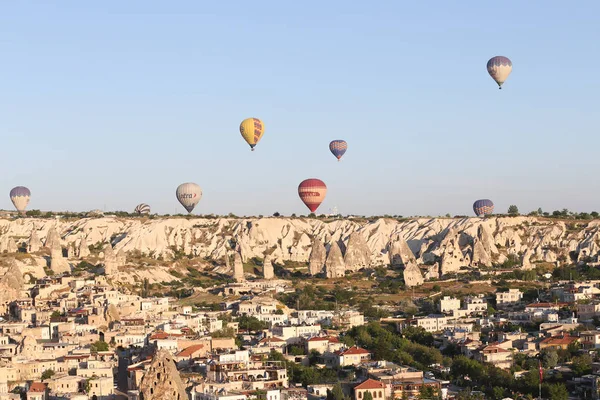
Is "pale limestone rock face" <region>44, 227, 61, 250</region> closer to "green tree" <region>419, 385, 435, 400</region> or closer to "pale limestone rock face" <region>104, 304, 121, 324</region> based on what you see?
"pale limestone rock face" <region>104, 304, 121, 324</region>

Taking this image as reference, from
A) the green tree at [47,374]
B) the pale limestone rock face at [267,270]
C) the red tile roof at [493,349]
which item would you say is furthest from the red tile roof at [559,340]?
the pale limestone rock face at [267,270]

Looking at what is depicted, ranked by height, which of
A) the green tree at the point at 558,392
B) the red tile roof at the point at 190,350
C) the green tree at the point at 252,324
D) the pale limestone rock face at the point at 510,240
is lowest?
the green tree at the point at 558,392

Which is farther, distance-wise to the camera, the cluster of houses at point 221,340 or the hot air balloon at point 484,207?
the hot air balloon at point 484,207

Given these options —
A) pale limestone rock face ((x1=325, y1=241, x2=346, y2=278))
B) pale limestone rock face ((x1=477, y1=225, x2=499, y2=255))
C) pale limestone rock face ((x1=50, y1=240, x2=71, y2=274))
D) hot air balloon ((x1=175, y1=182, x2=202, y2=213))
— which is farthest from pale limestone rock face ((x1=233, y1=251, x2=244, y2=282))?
hot air balloon ((x1=175, y1=182, x2=202, y2=213))

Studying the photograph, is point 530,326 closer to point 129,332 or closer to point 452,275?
point 129,332

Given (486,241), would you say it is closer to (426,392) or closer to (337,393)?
(426,392)

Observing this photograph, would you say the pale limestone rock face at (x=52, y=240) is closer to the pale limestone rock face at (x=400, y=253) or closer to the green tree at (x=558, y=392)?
the pale limestone rock face at (x=400, y=253)
